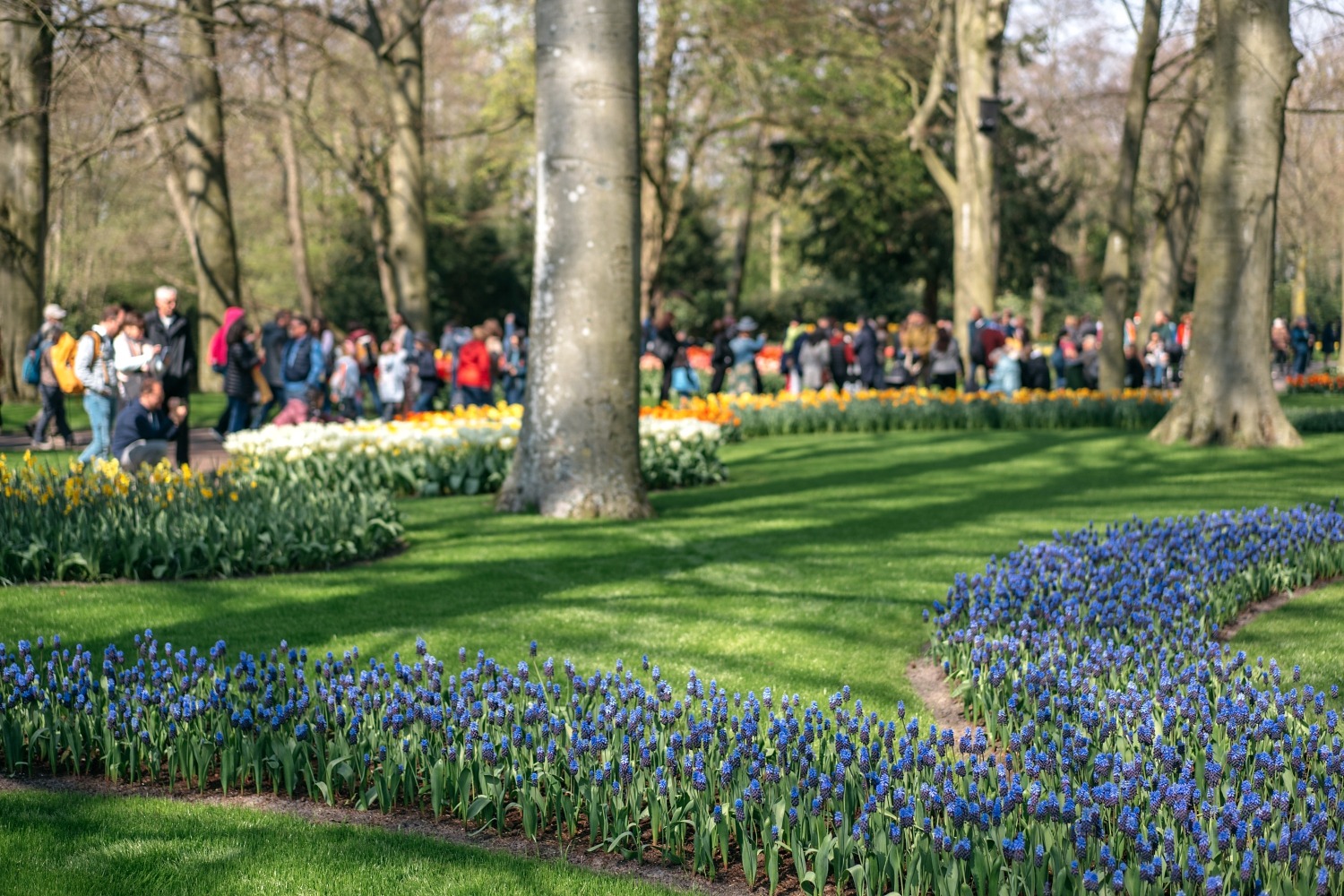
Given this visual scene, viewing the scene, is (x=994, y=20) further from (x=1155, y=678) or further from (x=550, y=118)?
(x=1155, y=678)

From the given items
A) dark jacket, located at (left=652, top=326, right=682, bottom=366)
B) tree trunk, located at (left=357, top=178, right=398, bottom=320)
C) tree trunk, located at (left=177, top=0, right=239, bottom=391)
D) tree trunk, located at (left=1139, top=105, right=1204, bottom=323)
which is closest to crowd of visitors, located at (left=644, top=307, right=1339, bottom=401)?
dark jacket, located at (left=652, top=326, right=682, bottom=366)

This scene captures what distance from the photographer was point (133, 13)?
21.8 meters

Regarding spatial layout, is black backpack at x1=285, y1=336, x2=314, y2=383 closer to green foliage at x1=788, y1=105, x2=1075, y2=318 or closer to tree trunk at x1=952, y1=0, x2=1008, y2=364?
tree trunk at x1=952, y1=0, x2=1008, y2=364

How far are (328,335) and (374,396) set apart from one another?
2382 mm

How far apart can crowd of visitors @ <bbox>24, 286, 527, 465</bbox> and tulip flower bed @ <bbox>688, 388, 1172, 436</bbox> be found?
151 inches

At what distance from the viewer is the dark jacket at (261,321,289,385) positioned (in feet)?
60.7

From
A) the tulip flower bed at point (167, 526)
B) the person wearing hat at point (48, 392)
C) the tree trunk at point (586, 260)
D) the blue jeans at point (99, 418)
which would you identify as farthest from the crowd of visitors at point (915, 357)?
the tulip flower bed at point (167, 526)

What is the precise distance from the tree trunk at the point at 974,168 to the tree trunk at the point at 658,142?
6309mm

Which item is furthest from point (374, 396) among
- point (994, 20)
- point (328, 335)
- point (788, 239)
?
point (788, 239)

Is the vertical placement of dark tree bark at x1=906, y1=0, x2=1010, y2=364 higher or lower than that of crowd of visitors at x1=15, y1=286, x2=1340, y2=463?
higher

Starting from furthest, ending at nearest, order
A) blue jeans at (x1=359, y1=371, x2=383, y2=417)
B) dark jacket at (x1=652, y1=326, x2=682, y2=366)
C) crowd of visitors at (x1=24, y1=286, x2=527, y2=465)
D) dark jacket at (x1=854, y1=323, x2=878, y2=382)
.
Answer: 1. dark jacket at (x1=854, y1=323, x2=878, y2=382)
2. blue jeans at (x1=359, y1=371, x2=383, y2=417)
3. dark jacket at (x1=652, y1=326, x2=682, y2=366)
4. crowd of visitors at (x1=24, y1=286, x2=527, y2=465)

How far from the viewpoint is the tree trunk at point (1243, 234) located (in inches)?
585

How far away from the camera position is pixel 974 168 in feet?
75.7

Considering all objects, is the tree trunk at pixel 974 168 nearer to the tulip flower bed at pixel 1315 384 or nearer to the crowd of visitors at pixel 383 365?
the crowd of visitors at pixel 383 365
